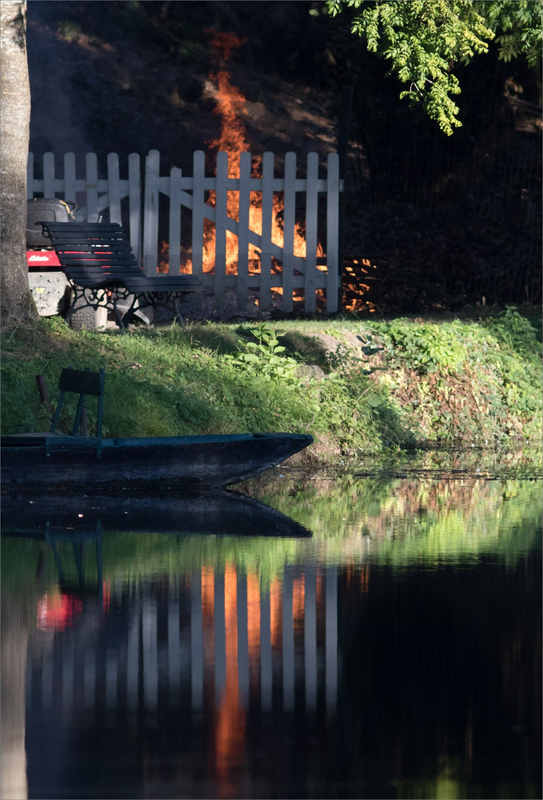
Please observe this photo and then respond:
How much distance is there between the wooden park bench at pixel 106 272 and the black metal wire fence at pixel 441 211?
581 centimetres

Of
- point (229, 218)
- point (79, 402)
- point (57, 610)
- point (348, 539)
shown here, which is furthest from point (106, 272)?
point (57, 610)

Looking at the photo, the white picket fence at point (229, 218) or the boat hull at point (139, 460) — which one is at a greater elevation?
the white picket fence at point (229, 218)

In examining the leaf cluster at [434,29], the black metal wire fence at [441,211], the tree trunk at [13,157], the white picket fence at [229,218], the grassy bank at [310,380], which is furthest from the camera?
the black metal wire fence at [441,211]

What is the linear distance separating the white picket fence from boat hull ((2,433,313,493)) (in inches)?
251

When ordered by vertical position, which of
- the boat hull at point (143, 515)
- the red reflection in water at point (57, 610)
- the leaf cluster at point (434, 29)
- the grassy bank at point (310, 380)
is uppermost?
the leaf cluster at point (434, 29)

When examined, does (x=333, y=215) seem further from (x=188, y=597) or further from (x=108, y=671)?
(x=108, y=671)

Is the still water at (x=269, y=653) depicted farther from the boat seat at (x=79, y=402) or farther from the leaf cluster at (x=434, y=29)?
the leaf cluster at (x=434, y=29)

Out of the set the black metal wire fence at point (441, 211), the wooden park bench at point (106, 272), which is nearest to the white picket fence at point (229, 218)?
the wooden park bench at point (106, 272)

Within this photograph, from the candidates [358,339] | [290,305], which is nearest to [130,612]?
[358,339]

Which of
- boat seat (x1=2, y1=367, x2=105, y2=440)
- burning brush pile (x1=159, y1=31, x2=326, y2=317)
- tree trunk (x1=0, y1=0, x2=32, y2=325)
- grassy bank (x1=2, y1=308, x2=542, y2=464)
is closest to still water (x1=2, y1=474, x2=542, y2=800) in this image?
boat seat (x1=2, y1=367, x2=105, y2=440)

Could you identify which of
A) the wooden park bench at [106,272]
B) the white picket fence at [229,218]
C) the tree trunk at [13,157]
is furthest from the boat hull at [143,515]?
the white picket fence at [229,218]

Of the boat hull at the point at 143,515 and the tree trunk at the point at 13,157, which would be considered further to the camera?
the tree trunk at the point at 13,157

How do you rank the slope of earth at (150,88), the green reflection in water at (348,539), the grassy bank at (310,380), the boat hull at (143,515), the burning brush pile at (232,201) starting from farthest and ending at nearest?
the slope of earth at (150,88) → the burning brush pile at (232,201) → the grassy bank at (310,380) → the boat hull at (143,515) → the green reflection in water at (348,539)

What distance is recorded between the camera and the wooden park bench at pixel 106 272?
1334 centimetres
